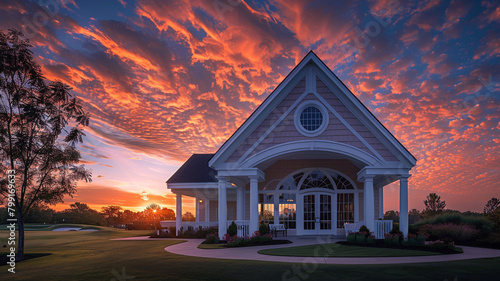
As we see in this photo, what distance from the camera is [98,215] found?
52.9 m

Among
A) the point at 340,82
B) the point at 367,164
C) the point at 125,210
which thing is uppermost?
the point at 340,82

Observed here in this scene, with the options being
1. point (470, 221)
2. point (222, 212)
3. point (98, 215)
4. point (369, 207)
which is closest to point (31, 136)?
point (222, 212)

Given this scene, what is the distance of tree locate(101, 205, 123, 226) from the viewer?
54.3 metres

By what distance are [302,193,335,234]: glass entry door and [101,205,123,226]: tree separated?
41.5 meters

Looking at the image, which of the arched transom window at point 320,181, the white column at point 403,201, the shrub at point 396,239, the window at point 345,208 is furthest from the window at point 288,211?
the shrub at point 396,239

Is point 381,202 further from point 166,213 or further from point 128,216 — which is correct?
point 128,216

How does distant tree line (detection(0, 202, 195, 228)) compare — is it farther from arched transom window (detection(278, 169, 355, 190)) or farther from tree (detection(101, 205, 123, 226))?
arched transom window (detection(278, 169, 355, 190))

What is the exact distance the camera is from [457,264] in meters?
10.3

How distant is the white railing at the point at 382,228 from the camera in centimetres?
1661

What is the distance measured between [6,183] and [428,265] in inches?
691

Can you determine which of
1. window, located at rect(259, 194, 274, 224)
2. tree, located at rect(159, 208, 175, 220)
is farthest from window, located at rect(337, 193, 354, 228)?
tree, located at rect(159, 208, 175, 220)

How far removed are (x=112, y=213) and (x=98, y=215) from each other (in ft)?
9.43

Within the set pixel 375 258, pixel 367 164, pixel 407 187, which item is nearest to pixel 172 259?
pixel 375 258

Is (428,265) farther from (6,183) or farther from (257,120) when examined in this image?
(6,183)
